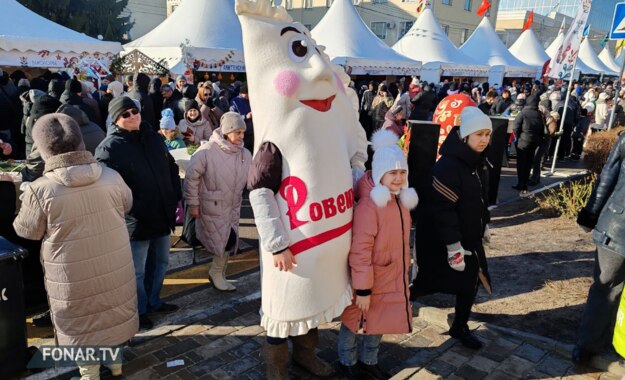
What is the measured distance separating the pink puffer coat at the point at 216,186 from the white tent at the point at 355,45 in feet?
44.4

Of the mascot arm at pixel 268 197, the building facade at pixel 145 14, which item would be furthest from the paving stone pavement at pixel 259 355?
the building facade at pixel 145 14

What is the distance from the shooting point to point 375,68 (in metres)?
18.0

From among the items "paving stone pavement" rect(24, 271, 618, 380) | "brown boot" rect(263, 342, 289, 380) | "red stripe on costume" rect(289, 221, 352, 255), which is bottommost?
"paving stone pavement" rect(24, 271, 618, 380)

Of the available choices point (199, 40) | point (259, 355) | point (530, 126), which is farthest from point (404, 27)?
point (259, 355)

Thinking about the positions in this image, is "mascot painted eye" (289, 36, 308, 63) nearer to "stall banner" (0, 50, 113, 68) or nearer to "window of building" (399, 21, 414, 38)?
"stall banner" (0, 50, 113, 68)

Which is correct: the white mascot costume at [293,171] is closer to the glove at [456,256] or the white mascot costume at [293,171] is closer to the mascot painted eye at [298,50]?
the mascot painted eye at [298,50]

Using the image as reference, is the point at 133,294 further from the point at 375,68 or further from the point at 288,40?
the point at 375,68

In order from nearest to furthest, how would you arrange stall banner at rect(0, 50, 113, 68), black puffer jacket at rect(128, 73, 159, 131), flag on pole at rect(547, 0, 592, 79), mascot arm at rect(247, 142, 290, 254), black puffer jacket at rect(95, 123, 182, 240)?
mascot arm at rect(247, 142, 290, 254) < black puffer jacket at rect(95, 123, 182, 240) < black puffer jacket at rect(128, 73, 159, 131) < flag on pole at rect(547, 0, 592, 79) < stall banner at rect(0, 50, 113, 68)

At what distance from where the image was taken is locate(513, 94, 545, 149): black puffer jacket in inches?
347

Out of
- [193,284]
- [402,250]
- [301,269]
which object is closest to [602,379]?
[402,250]

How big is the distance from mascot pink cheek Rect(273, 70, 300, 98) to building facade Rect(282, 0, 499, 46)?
39620 mm

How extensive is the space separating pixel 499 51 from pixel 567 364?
2651 centimetres

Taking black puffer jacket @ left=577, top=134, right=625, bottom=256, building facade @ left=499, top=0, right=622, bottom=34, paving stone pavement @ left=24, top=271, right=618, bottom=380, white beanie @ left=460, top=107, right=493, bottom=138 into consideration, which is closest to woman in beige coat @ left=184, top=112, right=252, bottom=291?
paving stone pavement @ left=24, top=271, right=618, bottom=380

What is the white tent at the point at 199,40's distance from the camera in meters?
14.7
